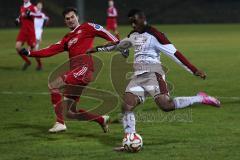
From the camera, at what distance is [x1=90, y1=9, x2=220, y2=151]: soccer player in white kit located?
341 inches

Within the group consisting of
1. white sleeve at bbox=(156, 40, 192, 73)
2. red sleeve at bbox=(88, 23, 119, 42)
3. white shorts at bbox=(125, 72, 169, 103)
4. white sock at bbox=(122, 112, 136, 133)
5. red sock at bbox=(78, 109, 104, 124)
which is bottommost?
red sock at bbox=(78, 109, 104, 124)

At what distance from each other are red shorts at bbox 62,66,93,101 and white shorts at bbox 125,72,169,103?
1.24 meters

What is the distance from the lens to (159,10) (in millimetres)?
55406

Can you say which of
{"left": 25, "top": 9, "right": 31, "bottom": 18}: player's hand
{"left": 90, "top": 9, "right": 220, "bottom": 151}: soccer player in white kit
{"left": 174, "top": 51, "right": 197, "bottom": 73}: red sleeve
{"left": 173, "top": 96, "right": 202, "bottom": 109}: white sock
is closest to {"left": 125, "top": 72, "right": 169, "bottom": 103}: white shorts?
{"left": 90, "top": 9, "right": 220, "bottom": 151}: soccer player in white kit

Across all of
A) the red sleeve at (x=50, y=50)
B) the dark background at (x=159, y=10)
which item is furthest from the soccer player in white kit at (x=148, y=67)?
Answer: the dark background at (x=159, y=10)

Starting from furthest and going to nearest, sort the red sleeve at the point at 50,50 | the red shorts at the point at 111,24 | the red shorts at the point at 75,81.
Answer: the red shorts at the point at 111,24, the red sleeve at the point at 50,50, the red shorts at the point at 75,81

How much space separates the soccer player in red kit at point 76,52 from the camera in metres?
9.89

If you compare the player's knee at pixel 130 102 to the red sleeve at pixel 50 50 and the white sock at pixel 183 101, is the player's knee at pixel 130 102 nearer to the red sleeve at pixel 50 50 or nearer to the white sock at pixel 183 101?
the white sock at pixel 183 101

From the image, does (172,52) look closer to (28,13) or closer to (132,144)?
(132,144)

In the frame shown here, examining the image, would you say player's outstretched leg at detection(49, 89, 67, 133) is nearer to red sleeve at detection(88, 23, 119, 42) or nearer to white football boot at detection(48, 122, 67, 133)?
white football boot at detection(48, 122, 67, 133)

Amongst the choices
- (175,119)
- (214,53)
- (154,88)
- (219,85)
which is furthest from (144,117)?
(214,53)

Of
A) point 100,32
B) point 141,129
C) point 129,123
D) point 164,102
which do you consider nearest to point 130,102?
point 129,123

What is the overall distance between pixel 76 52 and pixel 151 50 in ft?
5.47

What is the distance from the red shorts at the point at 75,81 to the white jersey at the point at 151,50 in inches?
47.9
